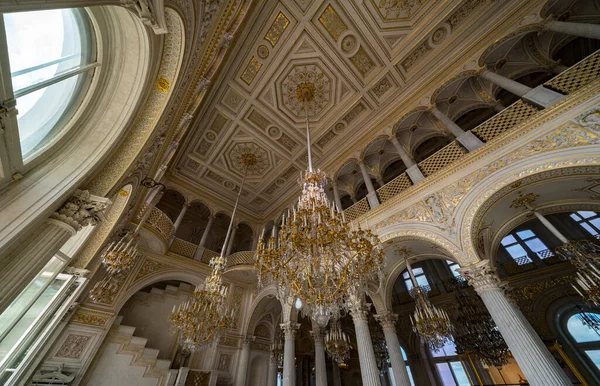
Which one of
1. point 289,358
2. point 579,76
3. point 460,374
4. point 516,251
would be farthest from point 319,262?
point 516,251

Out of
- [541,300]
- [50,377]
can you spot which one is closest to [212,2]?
[50,377]

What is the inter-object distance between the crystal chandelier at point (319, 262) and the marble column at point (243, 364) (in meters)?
6.42

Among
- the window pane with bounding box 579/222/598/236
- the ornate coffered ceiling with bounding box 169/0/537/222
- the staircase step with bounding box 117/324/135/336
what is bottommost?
the staircase step with bounding box 117/324/135/336

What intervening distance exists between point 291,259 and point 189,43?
3.84 metres

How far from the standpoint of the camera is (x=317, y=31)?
5746 mm

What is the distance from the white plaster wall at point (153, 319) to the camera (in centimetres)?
724

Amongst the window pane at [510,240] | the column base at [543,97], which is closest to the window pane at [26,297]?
the column base at [543,97]

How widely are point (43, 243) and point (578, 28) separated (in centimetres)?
941

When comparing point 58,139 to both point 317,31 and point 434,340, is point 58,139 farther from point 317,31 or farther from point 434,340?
point 434,340

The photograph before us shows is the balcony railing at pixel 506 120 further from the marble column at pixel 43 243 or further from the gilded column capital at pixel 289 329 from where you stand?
the marble column at pixel 43 243

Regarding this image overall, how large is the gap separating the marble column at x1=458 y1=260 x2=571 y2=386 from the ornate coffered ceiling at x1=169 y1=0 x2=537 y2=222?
204 inches

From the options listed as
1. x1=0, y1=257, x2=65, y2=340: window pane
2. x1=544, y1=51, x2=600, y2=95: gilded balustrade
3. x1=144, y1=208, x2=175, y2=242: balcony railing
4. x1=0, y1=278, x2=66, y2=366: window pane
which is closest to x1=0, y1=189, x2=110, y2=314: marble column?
x1=0, y1=257, x2=65, y2=340: window pane

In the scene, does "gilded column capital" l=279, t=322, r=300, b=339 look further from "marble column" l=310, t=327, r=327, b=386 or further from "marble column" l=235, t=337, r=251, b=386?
"marble column" l=235, t=337, r=251, b=386

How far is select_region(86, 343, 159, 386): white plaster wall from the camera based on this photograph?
17.8 ft
